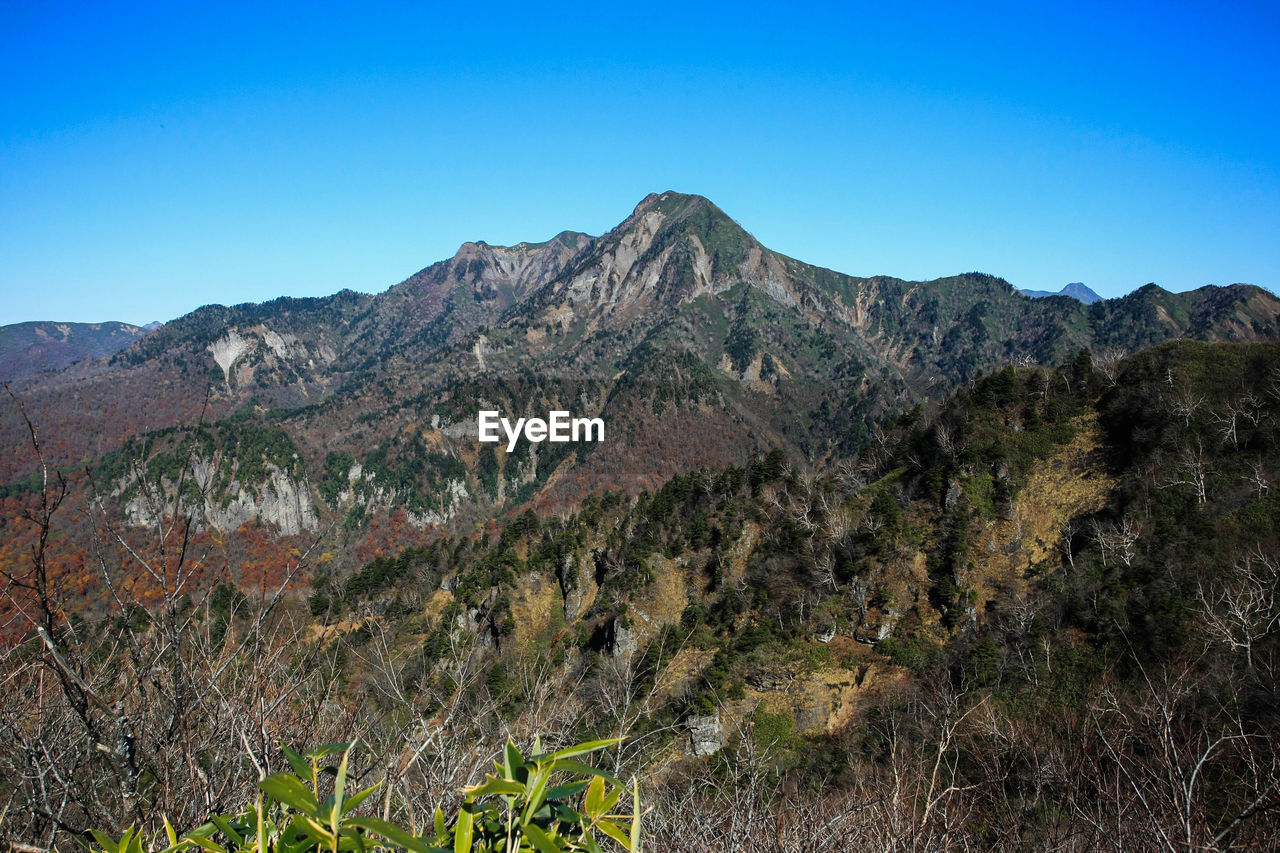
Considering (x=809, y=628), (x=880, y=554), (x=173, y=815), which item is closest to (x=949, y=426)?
(x=880, y=554)

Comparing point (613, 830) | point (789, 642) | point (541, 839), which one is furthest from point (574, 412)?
point (541, 839)

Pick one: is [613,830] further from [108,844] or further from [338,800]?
[108,844]

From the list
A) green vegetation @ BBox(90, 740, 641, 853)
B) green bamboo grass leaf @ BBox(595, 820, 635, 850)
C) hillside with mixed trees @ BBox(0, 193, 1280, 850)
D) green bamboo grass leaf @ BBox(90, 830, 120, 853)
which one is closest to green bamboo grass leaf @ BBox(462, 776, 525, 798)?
green vegetation @ BBox(90, 740, 641, 853)

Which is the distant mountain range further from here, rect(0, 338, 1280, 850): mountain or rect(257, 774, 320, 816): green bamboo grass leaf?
rect(257, 774, 320, 816): green bamboo grass leaf

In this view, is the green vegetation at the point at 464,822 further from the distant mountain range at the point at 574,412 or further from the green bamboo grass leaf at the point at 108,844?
the distant mountain range at the point at 574,412

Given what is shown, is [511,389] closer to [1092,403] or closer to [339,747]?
[1092,403]

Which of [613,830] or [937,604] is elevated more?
[613,830]

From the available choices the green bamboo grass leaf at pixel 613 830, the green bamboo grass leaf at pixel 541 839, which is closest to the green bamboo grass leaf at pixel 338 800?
the green bamboo grass leaf at pixel 541 839
